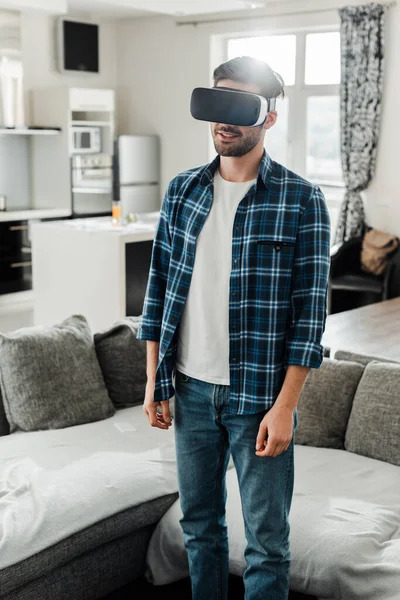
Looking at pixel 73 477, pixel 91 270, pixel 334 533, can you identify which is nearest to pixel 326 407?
pixel 334 533

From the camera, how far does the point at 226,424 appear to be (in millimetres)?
1707

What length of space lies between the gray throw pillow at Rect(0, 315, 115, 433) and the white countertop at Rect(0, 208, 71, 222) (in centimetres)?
437

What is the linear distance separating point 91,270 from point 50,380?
9.43 feet

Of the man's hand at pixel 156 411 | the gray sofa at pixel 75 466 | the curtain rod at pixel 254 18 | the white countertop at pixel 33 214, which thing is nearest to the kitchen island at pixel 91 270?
the white countertop at pixel 33 214

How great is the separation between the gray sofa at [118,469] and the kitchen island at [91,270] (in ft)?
8.09

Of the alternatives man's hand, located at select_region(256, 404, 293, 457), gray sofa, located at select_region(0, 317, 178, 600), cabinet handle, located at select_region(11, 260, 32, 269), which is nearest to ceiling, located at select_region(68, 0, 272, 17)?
cabinet handle, located at select_region(11, 260, 32, 269)

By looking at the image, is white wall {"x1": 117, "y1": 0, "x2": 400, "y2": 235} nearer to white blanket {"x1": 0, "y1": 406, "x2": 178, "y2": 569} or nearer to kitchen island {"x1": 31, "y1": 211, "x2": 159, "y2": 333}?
kitchen island {"x1": 31, "y1": 211, "x2": 159, "y2": 333}

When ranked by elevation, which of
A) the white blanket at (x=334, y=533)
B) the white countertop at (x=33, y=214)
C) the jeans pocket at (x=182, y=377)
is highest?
the jeans pocket at (x=182, y=377)

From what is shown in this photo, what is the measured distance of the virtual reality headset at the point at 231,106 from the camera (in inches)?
63.7

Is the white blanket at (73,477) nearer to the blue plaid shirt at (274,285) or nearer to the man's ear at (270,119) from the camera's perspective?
the blue plaid shirt at (274,285)

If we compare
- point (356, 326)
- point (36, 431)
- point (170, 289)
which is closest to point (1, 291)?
point (356, 326)

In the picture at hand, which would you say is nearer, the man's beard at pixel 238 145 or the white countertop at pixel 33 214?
the man's beard at pixel 238 145

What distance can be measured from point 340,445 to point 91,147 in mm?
5823

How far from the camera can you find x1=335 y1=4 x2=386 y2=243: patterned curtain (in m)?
6.54
